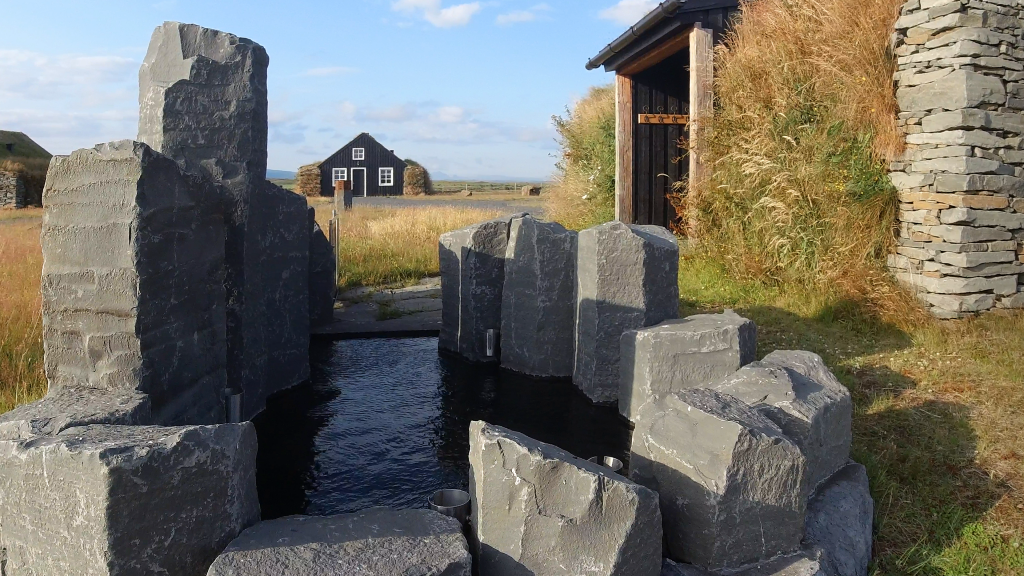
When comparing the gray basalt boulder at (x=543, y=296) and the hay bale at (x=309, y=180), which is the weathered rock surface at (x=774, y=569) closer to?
the gray basalt boulder at (x=543, y=296)

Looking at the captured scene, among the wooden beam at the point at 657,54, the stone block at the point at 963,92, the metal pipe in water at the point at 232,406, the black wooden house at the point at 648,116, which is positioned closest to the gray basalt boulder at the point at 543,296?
the metal pipe in water at the point at 232,406

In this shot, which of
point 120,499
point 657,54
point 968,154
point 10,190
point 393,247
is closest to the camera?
point 120,499

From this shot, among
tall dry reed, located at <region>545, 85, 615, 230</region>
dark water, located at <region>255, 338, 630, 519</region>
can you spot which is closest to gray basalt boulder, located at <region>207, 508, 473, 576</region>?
dark water, located at <region>255, 338, 630, 519</region>

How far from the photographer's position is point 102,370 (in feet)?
10.7

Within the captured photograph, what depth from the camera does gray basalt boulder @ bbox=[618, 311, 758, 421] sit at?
4199 mm

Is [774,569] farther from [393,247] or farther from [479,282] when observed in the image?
→ [393,247]

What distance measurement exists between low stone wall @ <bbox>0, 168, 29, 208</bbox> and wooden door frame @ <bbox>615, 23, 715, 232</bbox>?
2291 cm

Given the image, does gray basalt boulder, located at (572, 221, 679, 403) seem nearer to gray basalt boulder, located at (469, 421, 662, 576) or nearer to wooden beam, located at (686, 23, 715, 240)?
gray basalt boulder, located at (469, 421, 662, 576)

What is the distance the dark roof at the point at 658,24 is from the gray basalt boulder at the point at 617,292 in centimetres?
474

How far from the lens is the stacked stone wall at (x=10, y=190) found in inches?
990

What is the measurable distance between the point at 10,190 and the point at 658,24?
2436cm

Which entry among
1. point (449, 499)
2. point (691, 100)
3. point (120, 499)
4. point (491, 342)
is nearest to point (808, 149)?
point (691, 100)

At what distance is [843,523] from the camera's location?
10.3 feet

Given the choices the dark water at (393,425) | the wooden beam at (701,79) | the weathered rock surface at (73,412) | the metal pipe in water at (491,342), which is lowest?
the dark water at (393,425)
